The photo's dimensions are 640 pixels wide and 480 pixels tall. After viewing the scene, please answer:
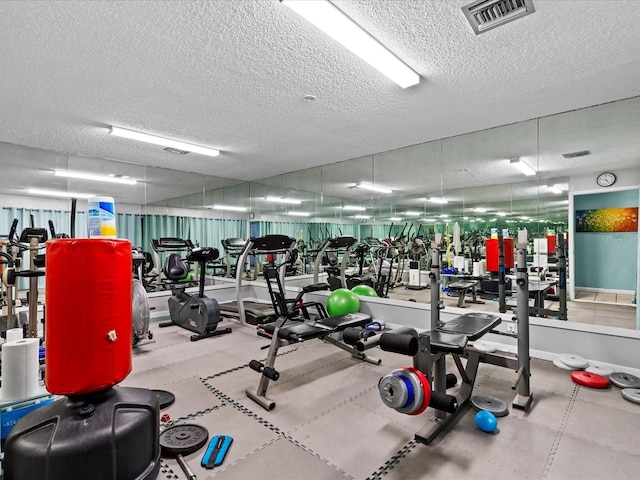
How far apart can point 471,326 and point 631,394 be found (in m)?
1.39

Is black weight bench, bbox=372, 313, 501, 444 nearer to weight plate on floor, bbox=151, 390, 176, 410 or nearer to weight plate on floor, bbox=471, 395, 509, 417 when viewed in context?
weight plate on floor, bbox=471, 395, 509, 417

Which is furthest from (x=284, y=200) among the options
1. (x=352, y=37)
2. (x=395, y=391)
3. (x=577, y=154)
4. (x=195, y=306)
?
(x=395, y=391)

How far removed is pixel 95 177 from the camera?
5980 mm

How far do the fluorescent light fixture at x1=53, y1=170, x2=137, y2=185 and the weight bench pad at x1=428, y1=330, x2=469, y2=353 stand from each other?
5.83 metres

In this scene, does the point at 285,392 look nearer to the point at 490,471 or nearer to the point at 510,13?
the point at 490,471

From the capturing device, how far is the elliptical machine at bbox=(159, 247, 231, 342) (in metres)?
4.51

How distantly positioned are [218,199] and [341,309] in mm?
4326

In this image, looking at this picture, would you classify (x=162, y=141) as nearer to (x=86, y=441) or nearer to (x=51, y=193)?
(x=51, y=193)

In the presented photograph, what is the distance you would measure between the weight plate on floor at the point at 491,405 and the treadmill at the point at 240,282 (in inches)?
105

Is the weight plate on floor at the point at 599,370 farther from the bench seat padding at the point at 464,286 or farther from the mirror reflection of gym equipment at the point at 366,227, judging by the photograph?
the bench seat padding at the point at 464,286

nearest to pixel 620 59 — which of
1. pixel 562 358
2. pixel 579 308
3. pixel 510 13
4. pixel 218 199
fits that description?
pixel 510 13

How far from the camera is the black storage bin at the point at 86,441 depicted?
1243 mm

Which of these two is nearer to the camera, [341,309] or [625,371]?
[625,371]

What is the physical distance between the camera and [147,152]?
203 inches
